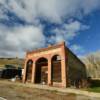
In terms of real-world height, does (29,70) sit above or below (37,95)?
above

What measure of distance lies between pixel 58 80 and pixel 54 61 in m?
3.34

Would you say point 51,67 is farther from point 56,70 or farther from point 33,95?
point 33,95

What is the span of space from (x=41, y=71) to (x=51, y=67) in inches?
159

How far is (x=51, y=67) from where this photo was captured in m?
25.8

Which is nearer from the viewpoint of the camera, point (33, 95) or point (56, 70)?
point (33, 95)

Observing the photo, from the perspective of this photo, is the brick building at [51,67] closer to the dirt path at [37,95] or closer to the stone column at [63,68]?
the stone column at [63,68]

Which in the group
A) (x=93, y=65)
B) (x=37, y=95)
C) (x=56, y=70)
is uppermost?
(x=93, y=65)

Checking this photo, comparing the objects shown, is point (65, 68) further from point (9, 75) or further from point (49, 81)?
point (9, 75)

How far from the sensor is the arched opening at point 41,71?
2825 centimetres

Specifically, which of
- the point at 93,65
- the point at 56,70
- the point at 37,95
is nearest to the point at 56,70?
the point at 56,70

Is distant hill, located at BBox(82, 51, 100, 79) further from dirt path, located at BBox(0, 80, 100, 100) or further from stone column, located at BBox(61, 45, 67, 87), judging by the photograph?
dirt path, located at BBox(0, 80, 100, 100)

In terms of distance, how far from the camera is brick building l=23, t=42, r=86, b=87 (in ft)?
78.5

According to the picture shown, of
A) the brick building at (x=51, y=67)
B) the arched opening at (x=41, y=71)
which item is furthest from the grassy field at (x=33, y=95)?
the arched opening at (x=41, y=71)

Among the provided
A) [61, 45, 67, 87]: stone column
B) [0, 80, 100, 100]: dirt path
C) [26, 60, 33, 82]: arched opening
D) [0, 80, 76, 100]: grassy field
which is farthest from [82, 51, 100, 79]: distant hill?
[0, 80, 76, 100]: grassy field
